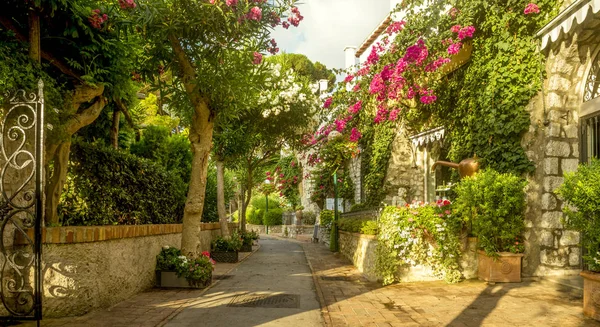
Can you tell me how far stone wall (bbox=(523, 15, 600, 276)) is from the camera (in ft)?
26.2

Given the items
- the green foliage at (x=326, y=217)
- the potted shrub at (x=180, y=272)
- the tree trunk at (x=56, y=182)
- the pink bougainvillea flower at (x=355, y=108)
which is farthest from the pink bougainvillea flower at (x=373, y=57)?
the green foliage at (x=326, y=217)

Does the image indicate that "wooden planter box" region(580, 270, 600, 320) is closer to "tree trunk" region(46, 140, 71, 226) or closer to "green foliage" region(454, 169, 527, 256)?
"green foliage" region(454, 169, 527, 256)

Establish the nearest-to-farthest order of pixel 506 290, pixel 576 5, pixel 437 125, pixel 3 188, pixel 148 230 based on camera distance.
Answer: pixel 3 188 → pixel 576 5 → pixel 506 290 → pixel 148 230 → pixel 437 125

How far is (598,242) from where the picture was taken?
5387 millimetres

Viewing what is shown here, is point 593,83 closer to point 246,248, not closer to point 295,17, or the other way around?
point 295,17

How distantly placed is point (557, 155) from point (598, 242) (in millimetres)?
3000

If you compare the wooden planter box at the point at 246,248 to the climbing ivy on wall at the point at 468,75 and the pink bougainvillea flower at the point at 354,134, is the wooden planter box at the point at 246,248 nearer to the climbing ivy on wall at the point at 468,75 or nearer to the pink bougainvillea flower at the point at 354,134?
the pink bougainvillea flower at the point at 354,134

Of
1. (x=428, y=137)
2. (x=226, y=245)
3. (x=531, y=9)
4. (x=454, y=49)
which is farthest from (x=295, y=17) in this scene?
(x=226, y=245)

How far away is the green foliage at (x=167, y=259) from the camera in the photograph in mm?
8219

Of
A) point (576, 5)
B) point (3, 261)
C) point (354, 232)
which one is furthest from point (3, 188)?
point (354, 232)

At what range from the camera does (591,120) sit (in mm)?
7793

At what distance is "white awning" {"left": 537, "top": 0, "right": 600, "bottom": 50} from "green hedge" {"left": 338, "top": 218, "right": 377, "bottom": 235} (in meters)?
4.69

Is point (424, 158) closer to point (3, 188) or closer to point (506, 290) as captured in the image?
point (506, 290)

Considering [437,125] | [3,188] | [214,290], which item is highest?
[437,125]
